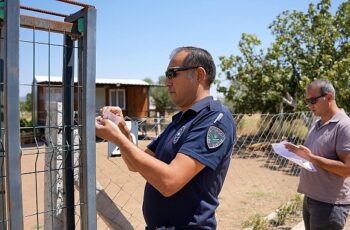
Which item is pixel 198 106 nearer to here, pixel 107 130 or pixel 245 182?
pixel 107 130

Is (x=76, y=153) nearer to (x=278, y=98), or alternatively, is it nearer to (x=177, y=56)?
(x=177, y=56)

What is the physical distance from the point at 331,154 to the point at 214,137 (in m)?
1.65

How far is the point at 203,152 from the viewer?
1.77 meters

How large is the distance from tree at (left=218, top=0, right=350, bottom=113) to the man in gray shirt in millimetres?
11045

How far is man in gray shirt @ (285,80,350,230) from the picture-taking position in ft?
9.79

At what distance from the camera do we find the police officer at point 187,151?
1.68 m

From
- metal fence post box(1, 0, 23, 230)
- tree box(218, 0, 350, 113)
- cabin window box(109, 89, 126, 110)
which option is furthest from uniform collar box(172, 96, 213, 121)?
cabin window box(109, 89, 126, 110)

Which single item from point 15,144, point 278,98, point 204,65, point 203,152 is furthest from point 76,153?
point 278,98

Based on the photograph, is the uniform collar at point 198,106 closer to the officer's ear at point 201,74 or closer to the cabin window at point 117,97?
the officer's ear at point 201,74

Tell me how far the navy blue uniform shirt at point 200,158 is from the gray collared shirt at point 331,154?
1448 mm

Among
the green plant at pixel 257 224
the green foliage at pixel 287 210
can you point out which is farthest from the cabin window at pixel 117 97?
the green plant at pixel 257 224

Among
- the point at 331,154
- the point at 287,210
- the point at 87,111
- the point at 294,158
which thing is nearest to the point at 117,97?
the point at 287,210

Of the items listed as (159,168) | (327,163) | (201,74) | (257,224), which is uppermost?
(201,74)

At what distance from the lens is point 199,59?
1.99 m
